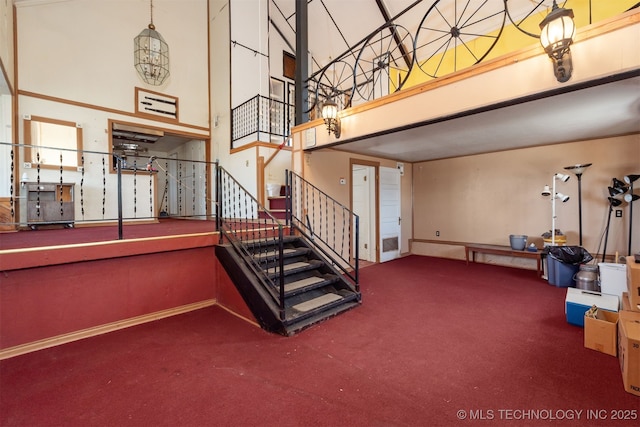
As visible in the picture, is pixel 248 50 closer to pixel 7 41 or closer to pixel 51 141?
→ pixel 7 41

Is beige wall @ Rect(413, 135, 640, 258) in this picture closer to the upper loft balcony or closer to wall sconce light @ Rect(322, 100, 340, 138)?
the upper loft balcony

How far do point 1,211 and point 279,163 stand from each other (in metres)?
4.40

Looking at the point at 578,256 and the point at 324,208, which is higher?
the point at 324,208

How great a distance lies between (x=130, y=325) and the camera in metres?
2.86

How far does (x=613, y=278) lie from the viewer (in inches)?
122

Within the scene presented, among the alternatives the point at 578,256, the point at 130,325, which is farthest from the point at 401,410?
the point at 578,256

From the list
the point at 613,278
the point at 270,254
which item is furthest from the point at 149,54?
the point at 613,278

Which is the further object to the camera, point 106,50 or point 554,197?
point 106,50

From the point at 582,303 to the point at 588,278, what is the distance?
1251mm

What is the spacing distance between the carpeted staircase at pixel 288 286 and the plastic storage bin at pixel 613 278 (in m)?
2.81

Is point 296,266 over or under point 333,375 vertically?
over

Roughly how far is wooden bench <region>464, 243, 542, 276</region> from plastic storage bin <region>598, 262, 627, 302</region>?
1360 millimetres

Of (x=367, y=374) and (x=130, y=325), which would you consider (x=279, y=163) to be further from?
(x=367, y=374)

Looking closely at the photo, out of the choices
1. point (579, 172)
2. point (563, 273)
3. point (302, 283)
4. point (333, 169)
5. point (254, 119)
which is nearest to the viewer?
point (302, 283)
